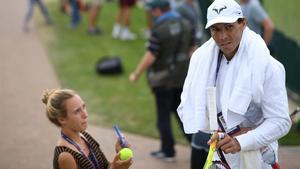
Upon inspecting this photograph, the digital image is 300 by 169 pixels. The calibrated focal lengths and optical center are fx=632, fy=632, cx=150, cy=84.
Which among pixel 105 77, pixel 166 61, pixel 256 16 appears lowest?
pixel 105 77

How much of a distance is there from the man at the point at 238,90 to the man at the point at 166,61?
3.07 meters

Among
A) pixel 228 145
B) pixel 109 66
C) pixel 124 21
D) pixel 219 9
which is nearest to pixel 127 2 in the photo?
pixel 124 21

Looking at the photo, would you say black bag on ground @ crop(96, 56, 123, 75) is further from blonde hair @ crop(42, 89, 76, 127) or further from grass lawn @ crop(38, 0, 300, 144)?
blonde hair @ crop(42, 89, 76, 127)

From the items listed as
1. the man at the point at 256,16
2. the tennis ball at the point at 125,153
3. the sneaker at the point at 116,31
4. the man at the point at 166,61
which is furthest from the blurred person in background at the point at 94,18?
the tennis ball at the point at 125,153

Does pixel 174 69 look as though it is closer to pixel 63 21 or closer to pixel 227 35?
pixel 227 35

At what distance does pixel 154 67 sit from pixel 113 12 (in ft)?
29.5

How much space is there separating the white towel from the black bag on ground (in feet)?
22.3

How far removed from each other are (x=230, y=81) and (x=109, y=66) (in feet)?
23.6

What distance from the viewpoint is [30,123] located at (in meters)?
9.16

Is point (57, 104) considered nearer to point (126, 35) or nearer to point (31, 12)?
point (126, 35)

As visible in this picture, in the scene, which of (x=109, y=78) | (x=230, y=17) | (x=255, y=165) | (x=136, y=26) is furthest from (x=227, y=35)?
(x=136, y=26)

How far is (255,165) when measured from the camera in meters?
4.19

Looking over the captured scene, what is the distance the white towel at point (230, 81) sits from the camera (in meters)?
4.04

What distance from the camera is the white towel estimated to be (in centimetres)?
404
